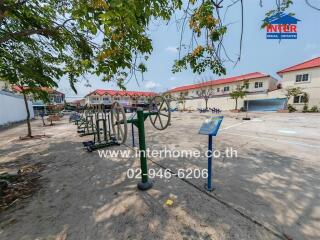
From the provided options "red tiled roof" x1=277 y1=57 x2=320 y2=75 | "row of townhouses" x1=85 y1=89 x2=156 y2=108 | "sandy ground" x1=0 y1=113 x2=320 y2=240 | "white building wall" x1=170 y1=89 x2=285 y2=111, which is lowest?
"sandy ground" x1=0 y1=113 x2=320 y2=240

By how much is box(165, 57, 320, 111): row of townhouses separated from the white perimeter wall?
19.1m

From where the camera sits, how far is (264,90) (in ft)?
92.1

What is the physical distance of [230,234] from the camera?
2029mm

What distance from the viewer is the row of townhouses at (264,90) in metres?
21.3

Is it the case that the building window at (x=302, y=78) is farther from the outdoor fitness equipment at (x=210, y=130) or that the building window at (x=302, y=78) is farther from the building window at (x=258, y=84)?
the outdoor fitness equipment at (x=210, y=130)

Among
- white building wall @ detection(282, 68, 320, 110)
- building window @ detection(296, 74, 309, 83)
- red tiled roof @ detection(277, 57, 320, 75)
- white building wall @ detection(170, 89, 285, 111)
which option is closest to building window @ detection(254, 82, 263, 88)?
white building wall @ detection(170, 89, 285, 111)

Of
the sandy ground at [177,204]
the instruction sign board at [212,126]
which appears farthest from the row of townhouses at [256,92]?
the instruction sign board at [212,126]

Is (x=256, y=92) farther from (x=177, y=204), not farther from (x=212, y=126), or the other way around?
(x=177, y=204)

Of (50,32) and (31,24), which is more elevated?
(31,24)

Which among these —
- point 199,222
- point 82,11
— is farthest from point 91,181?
point 82,11

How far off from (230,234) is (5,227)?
303cm

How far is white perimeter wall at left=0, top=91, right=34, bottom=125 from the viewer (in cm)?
1653

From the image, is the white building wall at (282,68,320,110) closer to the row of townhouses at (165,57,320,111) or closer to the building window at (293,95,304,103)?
the row of townhouses at (165,57,320,111)

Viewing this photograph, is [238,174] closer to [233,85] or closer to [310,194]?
[310,194]
